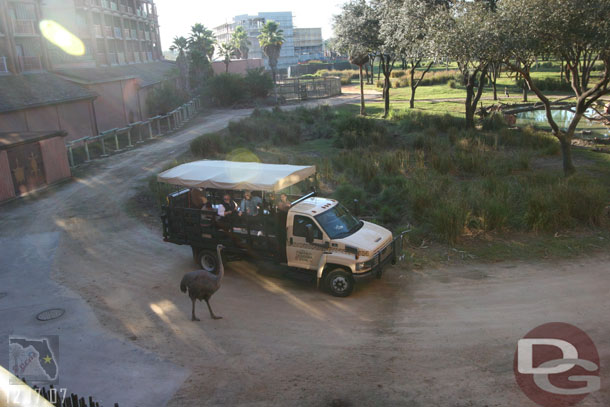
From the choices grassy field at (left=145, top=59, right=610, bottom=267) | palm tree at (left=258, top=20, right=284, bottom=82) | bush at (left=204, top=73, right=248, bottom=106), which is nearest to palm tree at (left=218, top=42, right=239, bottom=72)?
palm tree at (left=258, top=20, right=284, bottom=82)

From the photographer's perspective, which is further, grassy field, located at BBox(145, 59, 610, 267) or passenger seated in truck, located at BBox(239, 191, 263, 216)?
grassy field, located at BBox(145, 59, 610, 267)

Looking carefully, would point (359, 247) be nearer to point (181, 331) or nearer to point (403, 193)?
point (181, 331)

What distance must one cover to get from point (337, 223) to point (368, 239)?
866 millimetres

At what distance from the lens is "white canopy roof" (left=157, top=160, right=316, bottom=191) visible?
38.3 ft

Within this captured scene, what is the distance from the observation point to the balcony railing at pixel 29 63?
32.2 meters

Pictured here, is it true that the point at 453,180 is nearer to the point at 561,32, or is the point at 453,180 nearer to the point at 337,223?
the point at 561,32

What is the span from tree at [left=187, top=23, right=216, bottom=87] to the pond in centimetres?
4064

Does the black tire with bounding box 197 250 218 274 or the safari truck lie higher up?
the safari truck

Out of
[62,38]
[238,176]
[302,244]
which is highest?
[62,38]

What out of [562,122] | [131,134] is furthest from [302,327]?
[131,134]

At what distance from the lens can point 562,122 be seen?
103ft

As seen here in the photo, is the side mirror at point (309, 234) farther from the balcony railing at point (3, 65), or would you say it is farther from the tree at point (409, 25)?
the balcony railing at point (3, 65)

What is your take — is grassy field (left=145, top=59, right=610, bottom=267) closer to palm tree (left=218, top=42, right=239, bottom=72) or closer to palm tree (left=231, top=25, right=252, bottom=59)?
palm tree (left=218, top=42, right=239, bottom=72)

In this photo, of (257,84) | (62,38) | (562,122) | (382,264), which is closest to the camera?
(382,264)
